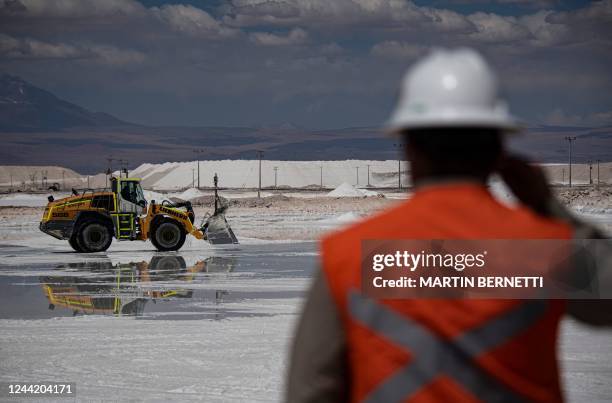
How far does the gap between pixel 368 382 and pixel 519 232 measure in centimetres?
41

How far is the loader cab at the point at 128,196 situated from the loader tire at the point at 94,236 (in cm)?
69

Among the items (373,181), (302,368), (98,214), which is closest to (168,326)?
(302,368)

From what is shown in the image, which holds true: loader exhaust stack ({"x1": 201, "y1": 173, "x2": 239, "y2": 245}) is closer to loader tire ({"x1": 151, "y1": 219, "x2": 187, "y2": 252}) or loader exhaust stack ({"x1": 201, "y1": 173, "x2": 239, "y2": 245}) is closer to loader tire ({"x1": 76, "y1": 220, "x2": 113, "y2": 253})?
loader tire ({"x1": 151, "y1": 219, "x2": 187, "y2": 252})

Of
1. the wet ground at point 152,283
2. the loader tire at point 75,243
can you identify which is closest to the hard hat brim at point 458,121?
the wet ground at point 152,283

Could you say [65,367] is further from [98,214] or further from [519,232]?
[98,214]

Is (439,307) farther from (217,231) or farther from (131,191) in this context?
(217,231)

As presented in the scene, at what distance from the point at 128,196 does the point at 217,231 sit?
3.57 m

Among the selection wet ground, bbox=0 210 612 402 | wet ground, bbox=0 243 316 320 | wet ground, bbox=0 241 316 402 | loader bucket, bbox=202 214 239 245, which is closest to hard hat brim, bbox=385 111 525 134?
wet ground, bbox=0 210 612 402

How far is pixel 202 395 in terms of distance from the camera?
27.1 ft

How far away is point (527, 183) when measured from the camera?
2139 millimetres

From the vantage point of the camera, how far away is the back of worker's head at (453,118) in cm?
202

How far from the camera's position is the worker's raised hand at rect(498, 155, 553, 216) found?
6.93 ft

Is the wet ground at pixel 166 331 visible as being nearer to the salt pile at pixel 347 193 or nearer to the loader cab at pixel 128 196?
the loader cab at pixel 128 196

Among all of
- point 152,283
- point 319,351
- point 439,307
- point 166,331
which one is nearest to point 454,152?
point 439,307
